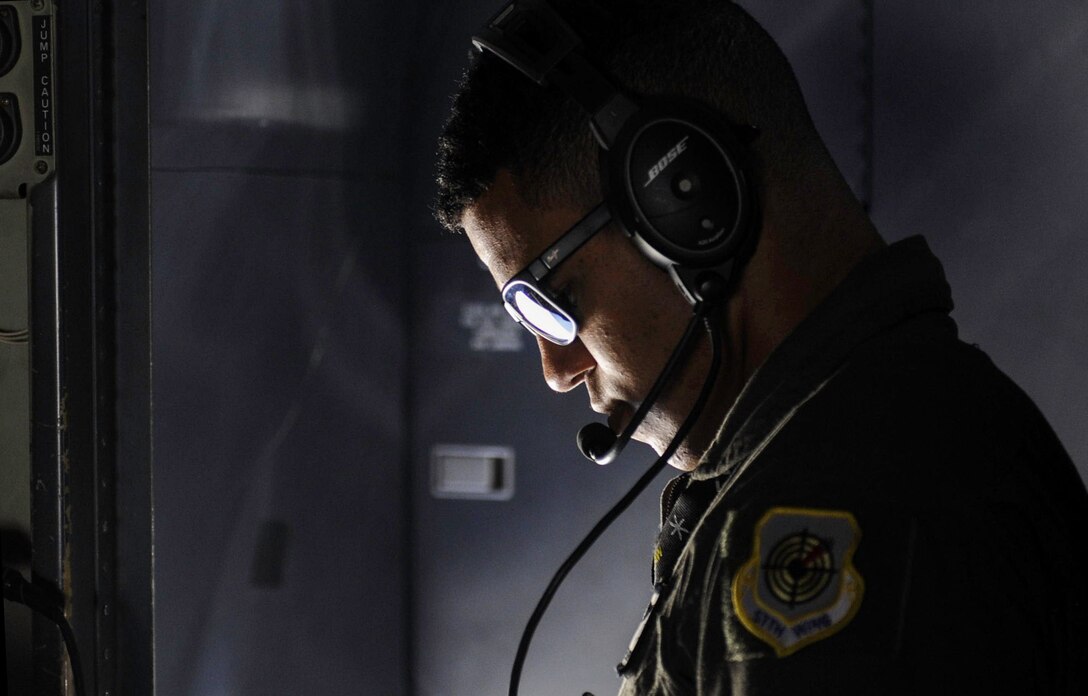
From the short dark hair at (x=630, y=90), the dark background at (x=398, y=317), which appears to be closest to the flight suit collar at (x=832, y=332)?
the short dark hair at (x=630, y=90)

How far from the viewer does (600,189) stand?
806 millimetres

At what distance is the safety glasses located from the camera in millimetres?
797

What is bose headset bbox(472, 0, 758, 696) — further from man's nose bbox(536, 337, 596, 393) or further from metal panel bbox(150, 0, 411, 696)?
metal panel bbox(150, 0, 411, 696)

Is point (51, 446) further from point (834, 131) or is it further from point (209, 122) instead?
point (834, 131)

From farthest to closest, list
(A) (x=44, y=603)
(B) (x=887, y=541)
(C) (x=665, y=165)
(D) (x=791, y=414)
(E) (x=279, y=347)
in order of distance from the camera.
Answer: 1. (E) (x=279, y=347)
2. (A) (x=44, y=603)
3. (C) (x=665, y=165)
4. (D) (x=791, y=414)
5. (B) (x=887, y=541)

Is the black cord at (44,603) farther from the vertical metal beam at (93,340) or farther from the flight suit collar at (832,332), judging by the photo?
the flight suit collar at (832,332)

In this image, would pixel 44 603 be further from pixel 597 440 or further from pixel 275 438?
pixel 275 438

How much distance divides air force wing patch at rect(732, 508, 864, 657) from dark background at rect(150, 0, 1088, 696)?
1.05 metres

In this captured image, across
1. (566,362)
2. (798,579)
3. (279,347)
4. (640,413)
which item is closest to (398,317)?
(279,347)

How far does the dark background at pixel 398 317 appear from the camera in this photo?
1457 mm

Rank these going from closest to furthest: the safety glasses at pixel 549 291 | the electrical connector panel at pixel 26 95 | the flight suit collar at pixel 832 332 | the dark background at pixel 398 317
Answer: the flight suit collar at pixel 832 332 < the safety glasses at pixel 549 291 < the electrical connector panel at pixel 26 95 < the dark background at pixel 398 317

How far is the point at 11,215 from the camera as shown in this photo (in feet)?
3.32

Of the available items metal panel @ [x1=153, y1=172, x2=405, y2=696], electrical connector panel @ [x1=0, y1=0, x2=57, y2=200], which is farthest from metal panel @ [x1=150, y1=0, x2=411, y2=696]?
electrical connector panel @ [x1=0, y1=0, x2=57, y2=200]

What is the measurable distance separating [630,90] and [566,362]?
24 cm
